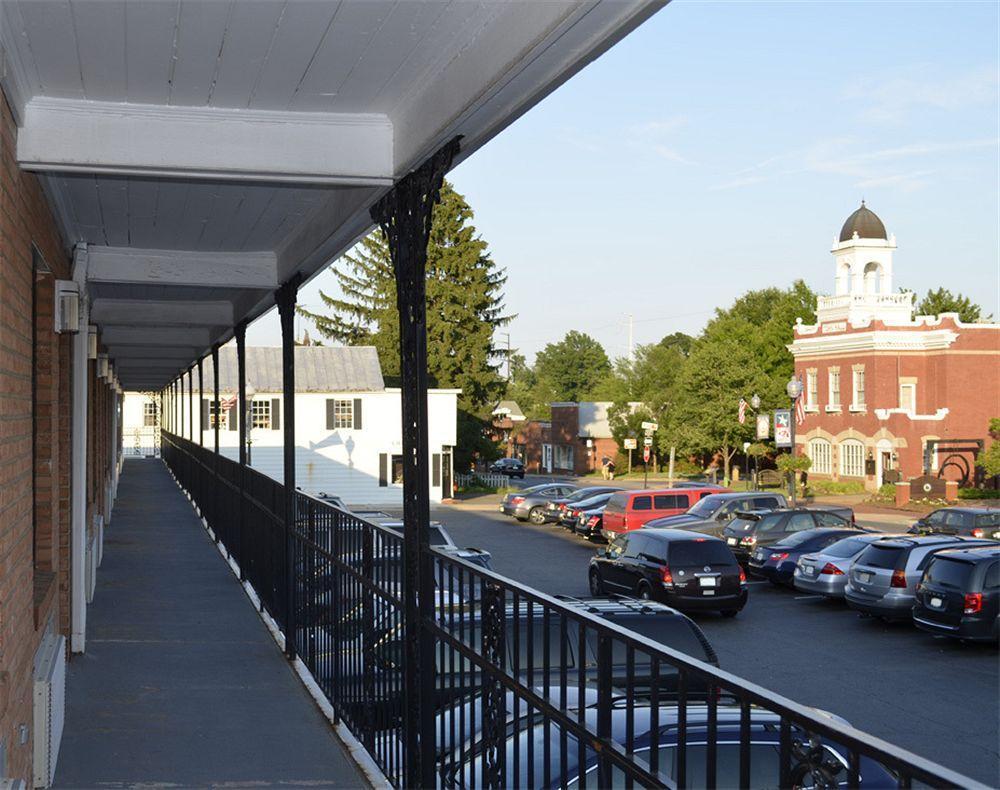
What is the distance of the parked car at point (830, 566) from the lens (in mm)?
21266

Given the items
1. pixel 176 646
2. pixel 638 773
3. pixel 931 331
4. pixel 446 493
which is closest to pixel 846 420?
pixel 931 331

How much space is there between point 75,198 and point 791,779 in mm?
7766

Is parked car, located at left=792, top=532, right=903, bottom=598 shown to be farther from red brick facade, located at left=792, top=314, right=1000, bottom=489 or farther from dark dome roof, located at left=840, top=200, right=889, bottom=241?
dark dome roof, located at left=840, top=200, right=889, bottom=241

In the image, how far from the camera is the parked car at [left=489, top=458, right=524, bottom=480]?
7844 centimetres

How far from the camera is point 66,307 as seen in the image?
9.22 meters

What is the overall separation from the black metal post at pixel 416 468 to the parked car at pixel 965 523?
24684 mm

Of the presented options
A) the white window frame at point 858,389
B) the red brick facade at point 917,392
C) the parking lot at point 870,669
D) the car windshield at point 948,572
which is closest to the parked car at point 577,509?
the parking lot at point 870,669

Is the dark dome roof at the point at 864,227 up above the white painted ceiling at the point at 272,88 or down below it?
above

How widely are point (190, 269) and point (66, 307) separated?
3.38 metres

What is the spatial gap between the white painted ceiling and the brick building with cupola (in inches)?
1920

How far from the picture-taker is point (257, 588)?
48.3 ft

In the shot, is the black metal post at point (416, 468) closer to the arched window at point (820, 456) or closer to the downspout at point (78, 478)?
the downspout at point (78, 478)

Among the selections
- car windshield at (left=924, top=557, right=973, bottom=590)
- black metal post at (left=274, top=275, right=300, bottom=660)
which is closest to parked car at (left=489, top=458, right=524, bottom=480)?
car windshield at (left=924, top=557, right=973, bottom=590)

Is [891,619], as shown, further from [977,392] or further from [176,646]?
[977,392]
